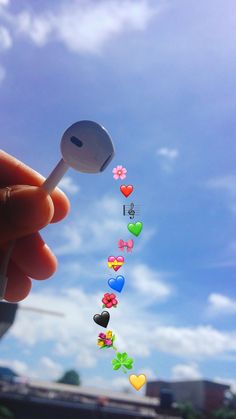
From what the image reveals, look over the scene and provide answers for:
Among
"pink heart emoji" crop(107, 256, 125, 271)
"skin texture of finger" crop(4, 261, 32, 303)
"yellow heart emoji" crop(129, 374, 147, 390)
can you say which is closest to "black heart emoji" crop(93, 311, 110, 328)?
"pink heart emoji" crop(107, 256, 125, 271)

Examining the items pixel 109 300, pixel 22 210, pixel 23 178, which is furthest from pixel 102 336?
pixel 23 178

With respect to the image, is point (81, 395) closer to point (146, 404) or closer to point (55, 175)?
point (146, 404)

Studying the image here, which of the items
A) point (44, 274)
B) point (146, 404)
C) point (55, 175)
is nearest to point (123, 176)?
point (55, 175)

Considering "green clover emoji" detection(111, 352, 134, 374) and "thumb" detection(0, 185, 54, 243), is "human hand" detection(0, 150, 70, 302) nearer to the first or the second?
"thumb" detection(0, 185, 54, 243)

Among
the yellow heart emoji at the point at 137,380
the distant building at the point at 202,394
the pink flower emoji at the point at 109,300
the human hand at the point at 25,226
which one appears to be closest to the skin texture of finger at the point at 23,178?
the human hand at the point at 25,226

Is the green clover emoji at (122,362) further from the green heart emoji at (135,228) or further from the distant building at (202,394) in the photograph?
the distant building at (202,394)

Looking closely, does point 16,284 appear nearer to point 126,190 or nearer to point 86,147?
point 126,190
